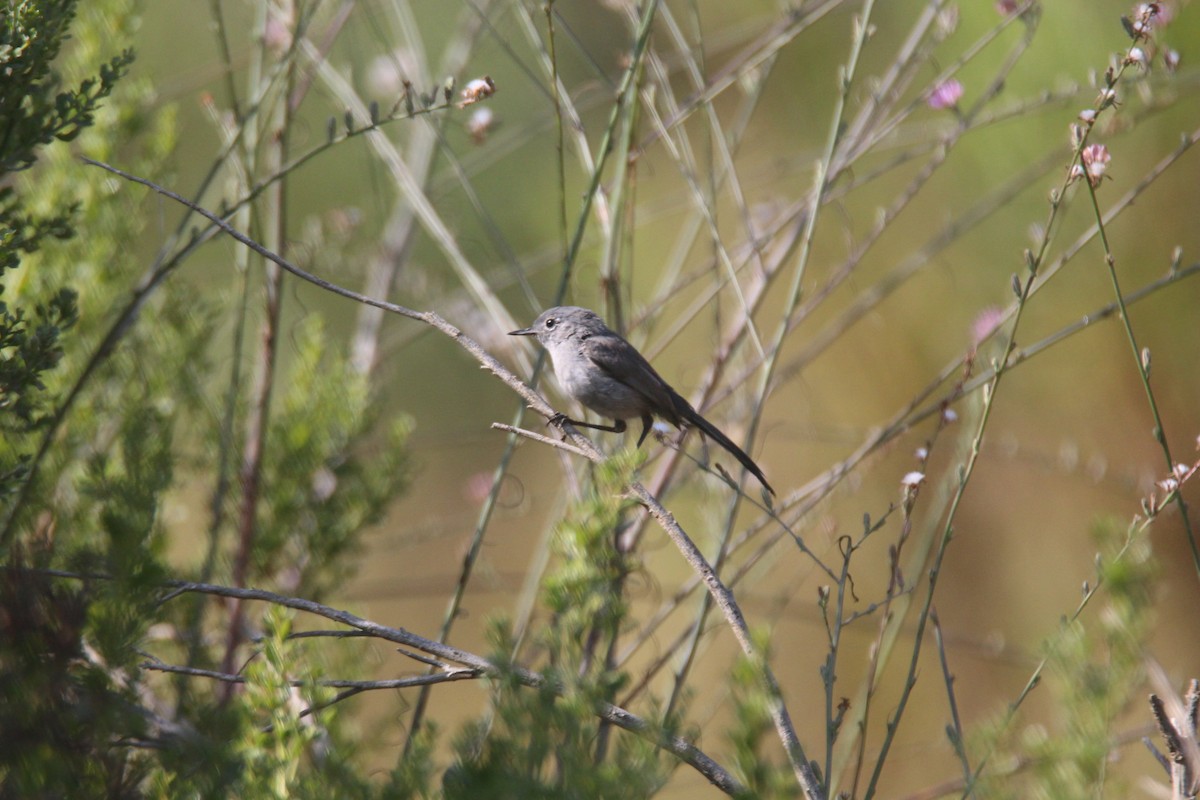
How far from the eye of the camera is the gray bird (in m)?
2.99

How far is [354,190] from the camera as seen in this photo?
590 cm

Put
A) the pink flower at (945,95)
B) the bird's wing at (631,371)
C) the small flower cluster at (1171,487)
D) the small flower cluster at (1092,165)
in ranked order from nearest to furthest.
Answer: the small flower cluster at (1171,487)
the small flower cluster at (1092,165)
the pink flower at (945,95)
the bird's wing at (631,371)

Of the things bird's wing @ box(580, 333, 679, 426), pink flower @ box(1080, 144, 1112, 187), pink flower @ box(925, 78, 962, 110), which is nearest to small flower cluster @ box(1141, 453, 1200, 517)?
pink flower @ box(1080, 144, 1112, 187)

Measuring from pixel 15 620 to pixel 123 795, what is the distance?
253 millimetres

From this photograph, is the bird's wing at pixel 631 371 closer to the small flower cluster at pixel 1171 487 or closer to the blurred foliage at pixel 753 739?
the small flower cluster at pixel 1171 487

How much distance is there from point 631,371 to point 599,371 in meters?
0.14

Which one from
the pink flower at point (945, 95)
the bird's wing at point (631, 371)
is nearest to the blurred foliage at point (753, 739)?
the pink flower at point (945, 95)

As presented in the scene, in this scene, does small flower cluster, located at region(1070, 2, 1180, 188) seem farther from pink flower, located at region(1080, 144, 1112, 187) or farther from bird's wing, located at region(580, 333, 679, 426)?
bird's wing, located at region(580, 333, 679, 426)

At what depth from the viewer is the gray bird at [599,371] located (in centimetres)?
299

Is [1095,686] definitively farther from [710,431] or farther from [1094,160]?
[710,431]

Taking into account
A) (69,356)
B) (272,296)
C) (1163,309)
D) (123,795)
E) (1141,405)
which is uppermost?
(1163,309)

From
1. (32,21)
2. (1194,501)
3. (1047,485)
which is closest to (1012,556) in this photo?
(1047,485)

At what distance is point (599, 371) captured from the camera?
312 cm

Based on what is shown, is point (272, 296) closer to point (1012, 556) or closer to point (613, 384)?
point (613, 384)
